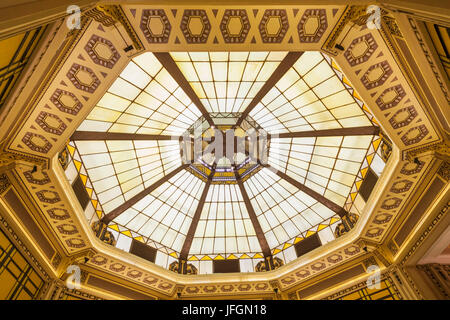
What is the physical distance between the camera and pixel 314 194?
703 inches

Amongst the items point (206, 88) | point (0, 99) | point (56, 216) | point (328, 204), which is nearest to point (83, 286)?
point (56, 216)

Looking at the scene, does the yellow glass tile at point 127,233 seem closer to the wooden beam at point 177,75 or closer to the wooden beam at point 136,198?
the wooden beam at point 136,198

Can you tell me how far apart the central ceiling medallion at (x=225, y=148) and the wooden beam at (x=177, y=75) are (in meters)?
2.06

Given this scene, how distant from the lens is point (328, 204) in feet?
57.3

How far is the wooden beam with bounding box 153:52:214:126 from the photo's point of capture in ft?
39.7

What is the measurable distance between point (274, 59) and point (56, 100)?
9.48 metres

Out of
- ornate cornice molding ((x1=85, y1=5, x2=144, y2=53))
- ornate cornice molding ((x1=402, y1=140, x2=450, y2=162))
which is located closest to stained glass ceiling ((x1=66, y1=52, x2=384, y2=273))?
ornate cornice molding ((x1=402, y1=140, x2=450, y2=162))

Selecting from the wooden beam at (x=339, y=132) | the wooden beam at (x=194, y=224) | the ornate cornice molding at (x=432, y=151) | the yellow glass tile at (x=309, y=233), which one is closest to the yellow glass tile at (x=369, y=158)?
the wooden beam at (x=339, y=132)

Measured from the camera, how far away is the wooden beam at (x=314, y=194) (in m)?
17.3

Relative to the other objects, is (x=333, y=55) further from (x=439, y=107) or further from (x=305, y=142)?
(x=305, y=142)

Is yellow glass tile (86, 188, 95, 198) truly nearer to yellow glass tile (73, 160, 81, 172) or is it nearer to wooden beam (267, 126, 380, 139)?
yellow glass tile (73, 160, 81, 172)

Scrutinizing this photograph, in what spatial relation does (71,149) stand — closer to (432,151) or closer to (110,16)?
(110,16)

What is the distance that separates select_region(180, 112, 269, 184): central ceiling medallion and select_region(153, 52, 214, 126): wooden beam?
2061 millimetres
